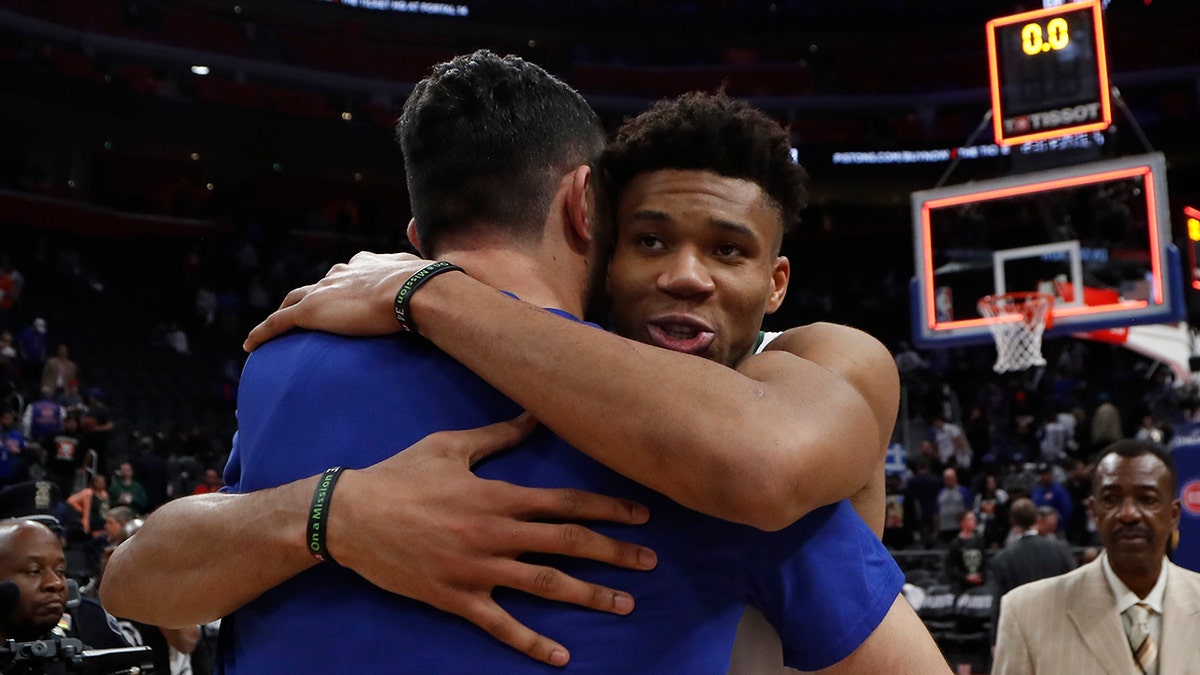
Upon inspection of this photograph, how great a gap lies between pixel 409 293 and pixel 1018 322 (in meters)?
9.06

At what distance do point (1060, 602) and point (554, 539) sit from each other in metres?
2.96

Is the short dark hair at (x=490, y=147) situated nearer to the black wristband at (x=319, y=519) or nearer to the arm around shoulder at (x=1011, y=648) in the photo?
the black wristband at (x=319, y=519)

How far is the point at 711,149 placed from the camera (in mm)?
1969

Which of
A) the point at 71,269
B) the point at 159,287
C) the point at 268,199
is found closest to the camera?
the point at 71,269

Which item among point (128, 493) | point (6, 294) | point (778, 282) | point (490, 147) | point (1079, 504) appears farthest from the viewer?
point (6, 294)

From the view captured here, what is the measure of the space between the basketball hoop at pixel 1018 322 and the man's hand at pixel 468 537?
890 centimetres

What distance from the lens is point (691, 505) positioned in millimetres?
1443

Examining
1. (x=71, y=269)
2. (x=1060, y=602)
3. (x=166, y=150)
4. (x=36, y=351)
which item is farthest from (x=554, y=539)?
(x=166, y=150)

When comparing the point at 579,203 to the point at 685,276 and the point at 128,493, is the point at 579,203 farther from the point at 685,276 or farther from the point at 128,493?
the point at 128,493

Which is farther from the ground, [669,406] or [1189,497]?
[669,406]

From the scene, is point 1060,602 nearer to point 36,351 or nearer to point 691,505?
point 691,505

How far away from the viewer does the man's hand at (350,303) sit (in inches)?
63.1

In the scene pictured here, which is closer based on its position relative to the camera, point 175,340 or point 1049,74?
point 1049,74

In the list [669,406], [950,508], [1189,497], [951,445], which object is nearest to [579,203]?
[669,406]
